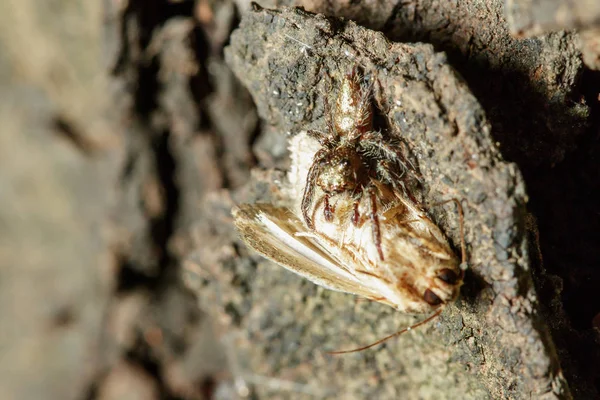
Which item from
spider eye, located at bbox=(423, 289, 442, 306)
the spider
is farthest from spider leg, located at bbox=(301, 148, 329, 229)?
→ spider eye, located at bbox=(423, 289, 442, 306)

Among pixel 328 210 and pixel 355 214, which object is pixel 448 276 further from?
pixel 328 210

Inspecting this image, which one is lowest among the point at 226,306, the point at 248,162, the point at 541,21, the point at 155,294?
the point at 155,294

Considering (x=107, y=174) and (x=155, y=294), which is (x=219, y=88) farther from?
(x=155, y=294)

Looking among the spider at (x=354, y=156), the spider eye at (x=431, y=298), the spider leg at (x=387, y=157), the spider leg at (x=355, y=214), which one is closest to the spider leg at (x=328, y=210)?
the spider at (x=354, y=156)

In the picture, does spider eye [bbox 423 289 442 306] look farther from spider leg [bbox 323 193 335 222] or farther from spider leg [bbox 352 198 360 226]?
spider leg [bbox 323 193 335 222]

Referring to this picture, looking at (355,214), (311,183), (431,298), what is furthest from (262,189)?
(431,298)

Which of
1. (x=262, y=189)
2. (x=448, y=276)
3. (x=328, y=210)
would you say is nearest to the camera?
(x=448, y=276)

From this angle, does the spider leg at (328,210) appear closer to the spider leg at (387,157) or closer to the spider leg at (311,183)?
the spider leg at (311,183)

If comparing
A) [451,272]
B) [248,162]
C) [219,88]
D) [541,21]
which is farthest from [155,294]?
[541,21]
